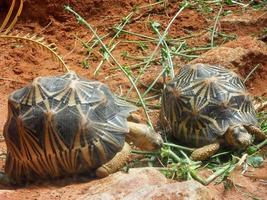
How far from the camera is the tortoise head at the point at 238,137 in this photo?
12.2ft

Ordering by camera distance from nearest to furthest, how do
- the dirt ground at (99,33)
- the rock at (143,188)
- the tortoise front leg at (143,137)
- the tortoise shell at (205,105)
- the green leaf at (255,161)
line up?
the rock at (143,188) < the tortoise front leg at (143,137) < the green leaf at (255,161) < the tortoise shell at (205,105) < the dirt ground at (99,33)

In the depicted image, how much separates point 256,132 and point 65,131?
4.09ft

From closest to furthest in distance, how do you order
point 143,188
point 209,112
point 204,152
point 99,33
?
point 143,188
point 204,152
point 209,112
point 99,33

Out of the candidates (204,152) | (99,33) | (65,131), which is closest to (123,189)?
(65,131)

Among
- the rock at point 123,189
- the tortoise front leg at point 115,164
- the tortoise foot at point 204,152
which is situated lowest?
the tortoise foot at point 204,152

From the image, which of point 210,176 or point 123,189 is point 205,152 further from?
point 123,189

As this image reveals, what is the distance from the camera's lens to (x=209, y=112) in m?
3.84

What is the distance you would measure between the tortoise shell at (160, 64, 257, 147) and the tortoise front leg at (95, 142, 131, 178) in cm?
63

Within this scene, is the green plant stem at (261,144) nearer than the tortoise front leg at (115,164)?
No

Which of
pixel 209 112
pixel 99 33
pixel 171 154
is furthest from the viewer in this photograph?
pixel 99 33

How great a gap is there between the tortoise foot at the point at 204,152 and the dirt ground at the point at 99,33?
700 mm

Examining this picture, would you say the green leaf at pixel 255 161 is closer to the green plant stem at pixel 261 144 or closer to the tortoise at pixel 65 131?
the green plant stem at pixel 261 144

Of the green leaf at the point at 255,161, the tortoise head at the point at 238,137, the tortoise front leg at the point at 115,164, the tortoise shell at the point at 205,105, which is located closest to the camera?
the tortoise front leg at the point at 115,164

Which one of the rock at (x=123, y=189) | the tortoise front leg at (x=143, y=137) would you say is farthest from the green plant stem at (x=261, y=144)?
the rock at (x=123, y=189)
